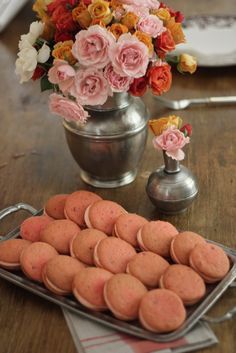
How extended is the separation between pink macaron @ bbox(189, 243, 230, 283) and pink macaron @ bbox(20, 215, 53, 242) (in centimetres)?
25

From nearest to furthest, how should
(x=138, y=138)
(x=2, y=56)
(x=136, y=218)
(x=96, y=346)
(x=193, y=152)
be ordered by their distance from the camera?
(x=96, y=346)
(x=136, y=218)
(x=138, y=138)
(x=193, y=152)
(x=2, y=56)

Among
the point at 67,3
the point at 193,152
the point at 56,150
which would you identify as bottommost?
the point at 193,152

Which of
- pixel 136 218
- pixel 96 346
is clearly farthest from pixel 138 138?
pixel 96 346

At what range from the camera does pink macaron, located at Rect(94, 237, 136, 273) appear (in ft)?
2.66

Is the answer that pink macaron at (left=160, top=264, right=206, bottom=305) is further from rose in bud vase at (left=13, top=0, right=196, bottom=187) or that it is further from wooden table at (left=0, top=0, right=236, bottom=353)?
rose in bud vase at (left=13, top=0, right=196, bottom=187)

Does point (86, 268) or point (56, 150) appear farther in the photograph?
point (56, 150)

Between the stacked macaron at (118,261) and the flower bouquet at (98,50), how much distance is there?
186mm

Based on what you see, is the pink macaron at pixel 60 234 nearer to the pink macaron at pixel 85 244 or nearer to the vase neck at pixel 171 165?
the pink macaron at pixel 85 244

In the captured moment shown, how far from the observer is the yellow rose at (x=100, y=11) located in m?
0.92

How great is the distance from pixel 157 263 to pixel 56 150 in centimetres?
51

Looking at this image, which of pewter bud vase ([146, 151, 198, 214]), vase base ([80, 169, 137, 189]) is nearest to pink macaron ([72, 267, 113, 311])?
pewter bud vase ([146, 151, 198, 214])

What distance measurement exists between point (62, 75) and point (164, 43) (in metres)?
0.18

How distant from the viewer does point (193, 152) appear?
1.20m

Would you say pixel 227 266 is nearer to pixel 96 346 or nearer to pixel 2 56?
pixel 96 346
